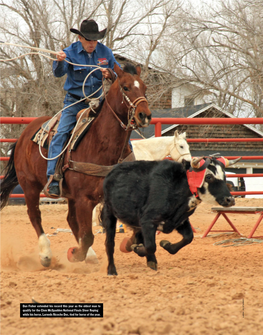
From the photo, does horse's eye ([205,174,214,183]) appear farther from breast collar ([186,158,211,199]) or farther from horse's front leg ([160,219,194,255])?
horse's front leg ([160,219,194,255])

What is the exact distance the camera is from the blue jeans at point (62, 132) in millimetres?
4645

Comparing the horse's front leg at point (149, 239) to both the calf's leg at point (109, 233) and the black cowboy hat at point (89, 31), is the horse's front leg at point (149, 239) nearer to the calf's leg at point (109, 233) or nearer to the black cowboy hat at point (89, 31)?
the calf's leg at point (109, 233)

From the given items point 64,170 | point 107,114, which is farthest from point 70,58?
point 64,170

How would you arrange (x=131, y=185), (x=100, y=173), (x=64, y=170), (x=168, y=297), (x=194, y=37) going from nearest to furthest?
(x=168, y=297)
(x=131, y=185)
(x=100, y=173)
(x=64, y=170)
(x=194, y=37)

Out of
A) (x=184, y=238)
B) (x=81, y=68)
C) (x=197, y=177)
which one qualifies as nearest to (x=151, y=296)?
(x=184, y=238)

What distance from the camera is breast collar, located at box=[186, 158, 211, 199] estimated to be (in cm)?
382

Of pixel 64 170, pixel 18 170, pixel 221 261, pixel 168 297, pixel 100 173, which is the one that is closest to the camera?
pixel 168 297

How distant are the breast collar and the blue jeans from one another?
5.18 feet

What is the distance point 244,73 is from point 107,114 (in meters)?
14.6

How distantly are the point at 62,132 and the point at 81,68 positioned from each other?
797 millimetres

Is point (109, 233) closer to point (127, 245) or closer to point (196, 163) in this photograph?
point (127, 245)

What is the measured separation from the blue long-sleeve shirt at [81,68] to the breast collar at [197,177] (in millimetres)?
1761

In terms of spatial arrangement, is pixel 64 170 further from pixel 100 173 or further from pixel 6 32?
pixel 6 32

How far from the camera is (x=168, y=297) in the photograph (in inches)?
119
